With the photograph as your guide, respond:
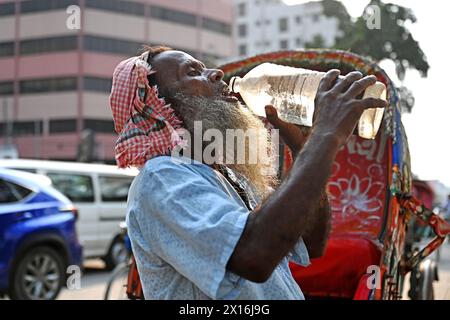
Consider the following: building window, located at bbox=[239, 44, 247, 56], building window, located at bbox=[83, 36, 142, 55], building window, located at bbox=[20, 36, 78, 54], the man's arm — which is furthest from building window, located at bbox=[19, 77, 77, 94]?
the man's arm

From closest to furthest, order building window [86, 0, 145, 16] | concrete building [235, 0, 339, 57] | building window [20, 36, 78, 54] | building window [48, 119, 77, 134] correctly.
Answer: building window [48, 119, 77, 134], building window [20, 36, 78, 54], building window [86, 0, 145, 16], concrete building [235, 0, 339, 57]

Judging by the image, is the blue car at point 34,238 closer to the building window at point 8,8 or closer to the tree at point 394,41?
the tree at point 394,41

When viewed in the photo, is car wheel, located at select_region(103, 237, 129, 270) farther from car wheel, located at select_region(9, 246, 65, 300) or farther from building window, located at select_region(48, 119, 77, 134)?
building window, located at select_region(48, 119, 77, 134)

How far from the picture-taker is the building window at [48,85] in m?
40.2

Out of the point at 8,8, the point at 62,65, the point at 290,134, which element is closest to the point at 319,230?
the point at 290,134

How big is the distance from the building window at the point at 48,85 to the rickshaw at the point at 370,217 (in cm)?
3690

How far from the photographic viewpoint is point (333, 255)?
169 inches

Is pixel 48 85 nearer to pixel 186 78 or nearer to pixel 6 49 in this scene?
pixel 6 49

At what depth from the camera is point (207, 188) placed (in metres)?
1.55

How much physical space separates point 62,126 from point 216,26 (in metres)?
13.7

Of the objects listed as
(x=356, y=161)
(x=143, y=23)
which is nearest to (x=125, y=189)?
(x=356, y=161)

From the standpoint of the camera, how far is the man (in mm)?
1436

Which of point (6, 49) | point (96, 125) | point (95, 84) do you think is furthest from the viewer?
point (6, 49)

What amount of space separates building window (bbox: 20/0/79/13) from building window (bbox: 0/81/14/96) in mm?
4795
